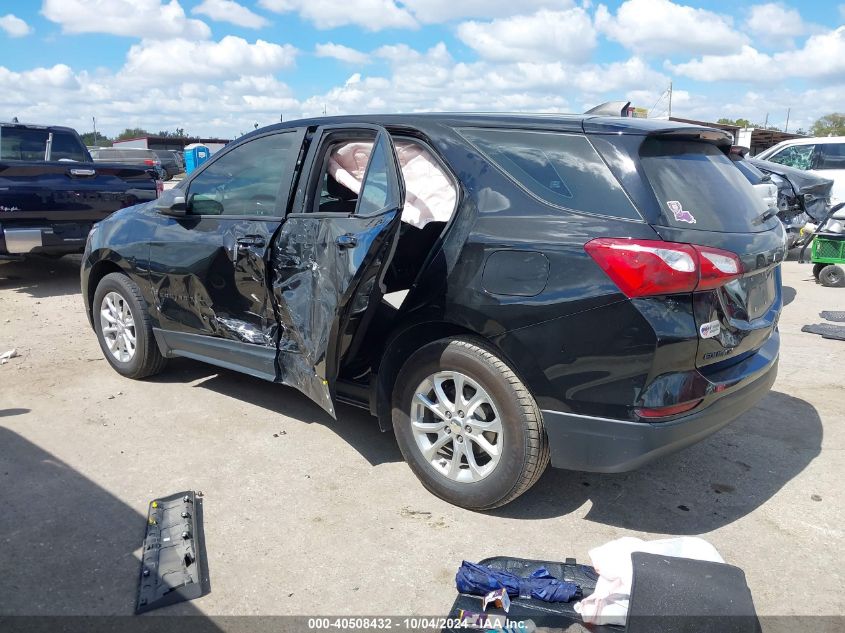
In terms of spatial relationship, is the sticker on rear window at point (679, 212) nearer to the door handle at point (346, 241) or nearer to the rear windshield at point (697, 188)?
the rear windshield at point (697, 188)

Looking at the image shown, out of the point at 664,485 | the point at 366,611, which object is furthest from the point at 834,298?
the point at 366,611

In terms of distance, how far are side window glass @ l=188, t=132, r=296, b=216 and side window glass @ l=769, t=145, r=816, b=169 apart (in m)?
12.7

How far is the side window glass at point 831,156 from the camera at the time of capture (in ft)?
44.8

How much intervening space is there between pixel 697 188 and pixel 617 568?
1662 millimetres

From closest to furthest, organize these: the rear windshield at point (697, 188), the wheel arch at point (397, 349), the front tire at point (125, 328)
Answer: the rear windshield at point (697, 188) → the wheel arch at point (397, 349) → the front tire at point (125, 328)

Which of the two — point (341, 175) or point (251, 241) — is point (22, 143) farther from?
point (341, 175)

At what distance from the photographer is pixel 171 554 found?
117 inches

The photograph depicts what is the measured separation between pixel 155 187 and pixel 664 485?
7.42 meters

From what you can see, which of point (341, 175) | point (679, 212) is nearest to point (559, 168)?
point (679, 212)

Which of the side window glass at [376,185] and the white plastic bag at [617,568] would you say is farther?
the side window glass at [376,185]

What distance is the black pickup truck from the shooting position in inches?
295

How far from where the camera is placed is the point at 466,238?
319 cm

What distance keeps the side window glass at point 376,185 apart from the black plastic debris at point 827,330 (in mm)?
5081

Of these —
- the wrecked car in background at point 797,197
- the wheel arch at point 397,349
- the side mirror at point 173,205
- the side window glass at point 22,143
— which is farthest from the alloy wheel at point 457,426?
the wrecked car in background at point 797,197
